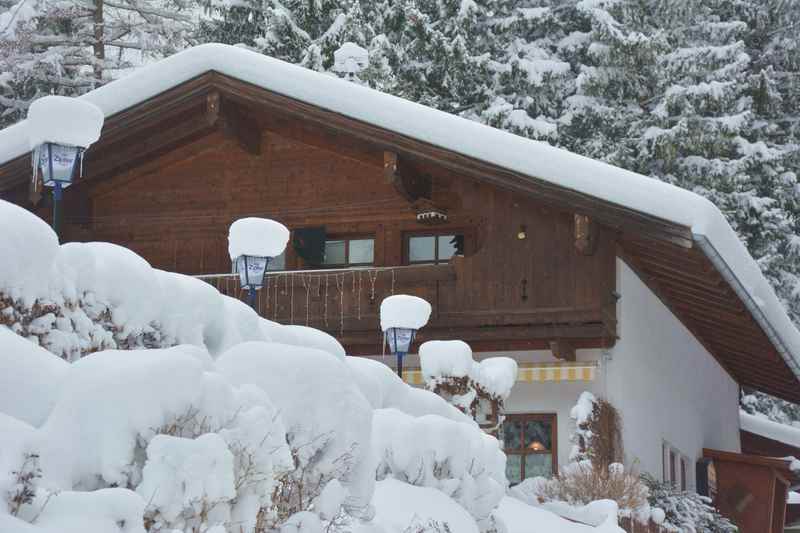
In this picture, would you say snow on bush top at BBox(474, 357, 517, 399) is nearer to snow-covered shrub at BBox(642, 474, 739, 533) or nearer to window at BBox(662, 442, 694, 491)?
snow-covered shrub at BBox(642, 474, 739, 533)

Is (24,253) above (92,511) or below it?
above

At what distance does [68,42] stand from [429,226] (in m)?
14.5

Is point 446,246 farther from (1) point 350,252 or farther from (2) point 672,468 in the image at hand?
(2) point 672,468

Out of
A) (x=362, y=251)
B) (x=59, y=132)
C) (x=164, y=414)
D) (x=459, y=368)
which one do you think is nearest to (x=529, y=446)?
(x=362, y=251)

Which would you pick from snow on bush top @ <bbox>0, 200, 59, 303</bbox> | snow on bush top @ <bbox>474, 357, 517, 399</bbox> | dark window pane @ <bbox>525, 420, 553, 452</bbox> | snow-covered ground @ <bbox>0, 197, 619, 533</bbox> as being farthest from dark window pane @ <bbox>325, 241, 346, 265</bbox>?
snow on bush top @ <bbox>0, 200, 59, 303</bbox>

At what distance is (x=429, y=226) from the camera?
17.2 meters

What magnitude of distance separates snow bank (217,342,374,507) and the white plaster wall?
10589 mm

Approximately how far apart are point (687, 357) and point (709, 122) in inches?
349

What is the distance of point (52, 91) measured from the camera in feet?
95.0

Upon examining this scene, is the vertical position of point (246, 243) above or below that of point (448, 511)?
above

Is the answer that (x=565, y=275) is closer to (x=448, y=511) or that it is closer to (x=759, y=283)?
(x=759, y=283)

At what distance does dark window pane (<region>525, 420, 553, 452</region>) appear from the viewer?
53.6 feet

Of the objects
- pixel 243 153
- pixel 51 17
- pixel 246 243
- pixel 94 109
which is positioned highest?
pixel 51 17

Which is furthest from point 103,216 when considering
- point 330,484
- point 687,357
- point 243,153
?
point 330,484
